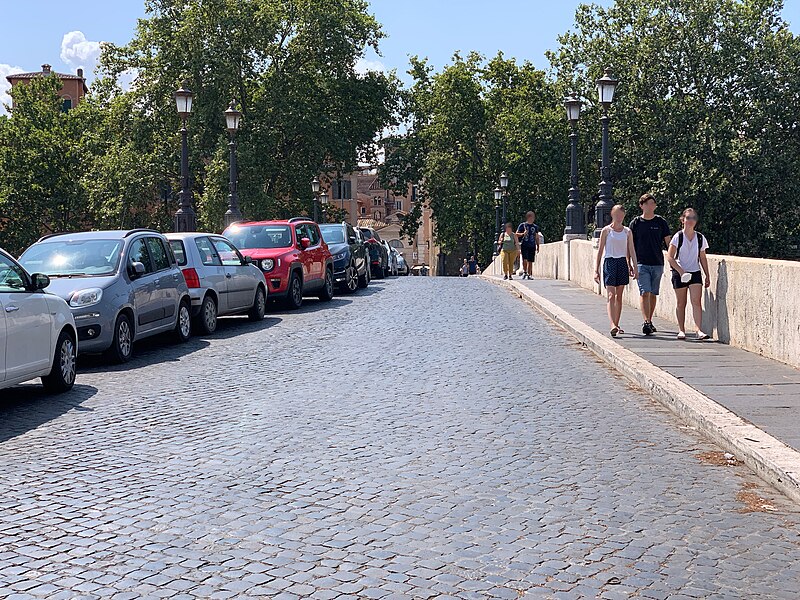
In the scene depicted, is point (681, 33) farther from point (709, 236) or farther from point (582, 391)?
point (582, 391)

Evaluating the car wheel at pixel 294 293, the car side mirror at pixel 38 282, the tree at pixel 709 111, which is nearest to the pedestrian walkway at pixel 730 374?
the car side mirror at pixel 38 282

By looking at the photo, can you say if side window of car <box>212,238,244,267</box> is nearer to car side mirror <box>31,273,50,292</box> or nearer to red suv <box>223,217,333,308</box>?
red suv <box>223,217,333,308</box>

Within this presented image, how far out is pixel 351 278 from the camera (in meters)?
27.1

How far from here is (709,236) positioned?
190ft

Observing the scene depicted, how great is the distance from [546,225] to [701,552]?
62307 mm

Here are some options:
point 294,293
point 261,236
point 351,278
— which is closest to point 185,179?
point 351,278

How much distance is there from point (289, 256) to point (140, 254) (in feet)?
22.9

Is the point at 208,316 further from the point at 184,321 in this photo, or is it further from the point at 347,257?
the point at 347,257

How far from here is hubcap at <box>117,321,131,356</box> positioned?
13.2 m

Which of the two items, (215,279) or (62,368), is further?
(215,279)

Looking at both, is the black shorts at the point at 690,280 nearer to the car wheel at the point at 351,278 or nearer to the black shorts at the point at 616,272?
the black shorts at the point at 616,272

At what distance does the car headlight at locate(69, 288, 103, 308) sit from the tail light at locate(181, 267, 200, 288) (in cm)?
375

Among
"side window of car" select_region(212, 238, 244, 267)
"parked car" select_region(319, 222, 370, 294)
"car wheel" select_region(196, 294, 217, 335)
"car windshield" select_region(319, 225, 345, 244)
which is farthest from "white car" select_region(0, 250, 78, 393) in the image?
"car windshield" select_region(319, 225, 345, 244)

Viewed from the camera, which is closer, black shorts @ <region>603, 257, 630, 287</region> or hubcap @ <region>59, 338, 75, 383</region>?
hubcap @ <region>59, 338, 75, 383</region>
